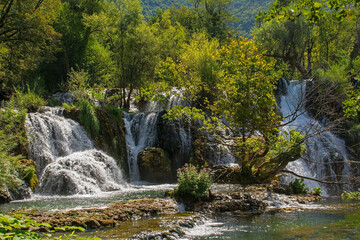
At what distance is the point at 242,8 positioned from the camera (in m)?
93.1

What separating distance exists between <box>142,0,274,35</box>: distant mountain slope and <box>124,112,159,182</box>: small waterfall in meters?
63.4

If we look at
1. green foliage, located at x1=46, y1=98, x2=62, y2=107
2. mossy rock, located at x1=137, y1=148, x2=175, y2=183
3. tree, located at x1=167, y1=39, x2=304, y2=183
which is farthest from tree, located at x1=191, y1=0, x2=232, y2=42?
tree, located at x1=167, y1=39, x2=304, y2=183

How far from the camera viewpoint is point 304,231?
781cm

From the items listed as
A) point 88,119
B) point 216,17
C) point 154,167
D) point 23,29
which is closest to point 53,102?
point 88,119

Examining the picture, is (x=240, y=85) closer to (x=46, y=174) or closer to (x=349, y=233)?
(x=349, y=233)

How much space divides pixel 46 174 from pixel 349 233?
11830mm

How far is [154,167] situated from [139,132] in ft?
11.5

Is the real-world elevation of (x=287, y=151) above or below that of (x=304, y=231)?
above

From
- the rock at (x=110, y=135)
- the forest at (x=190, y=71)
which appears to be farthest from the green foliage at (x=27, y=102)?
the rock at (x=110, y=135)

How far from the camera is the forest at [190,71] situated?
511 inches

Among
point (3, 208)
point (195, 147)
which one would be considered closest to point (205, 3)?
point (195, 147)

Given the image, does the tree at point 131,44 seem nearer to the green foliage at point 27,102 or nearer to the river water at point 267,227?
the green foliage at point 27,102

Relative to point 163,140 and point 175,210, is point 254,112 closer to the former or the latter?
point 175,210

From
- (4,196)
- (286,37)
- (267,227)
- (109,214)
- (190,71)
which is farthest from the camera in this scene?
(286,37)
